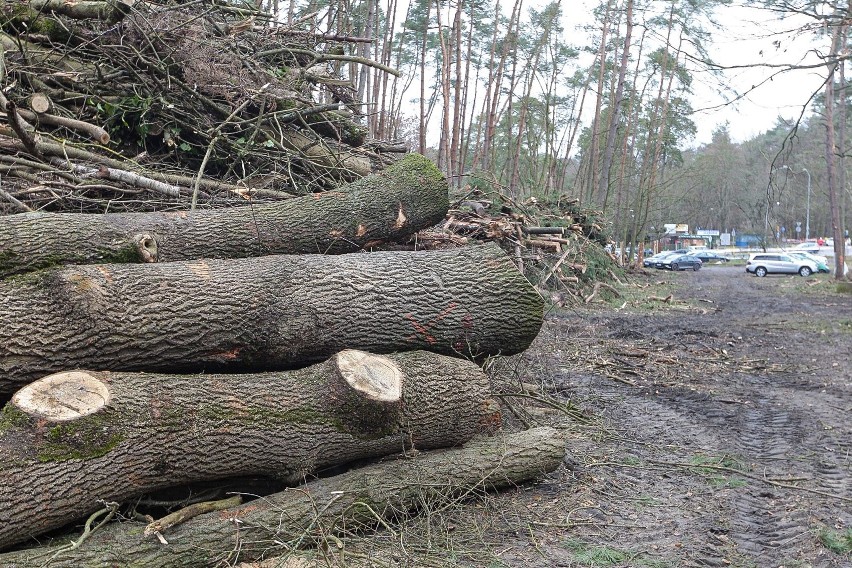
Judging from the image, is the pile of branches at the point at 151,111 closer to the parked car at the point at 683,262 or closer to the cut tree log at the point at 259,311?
the cut tree log at the point at 259,311

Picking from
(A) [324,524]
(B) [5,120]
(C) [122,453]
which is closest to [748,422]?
(A) [324,524]

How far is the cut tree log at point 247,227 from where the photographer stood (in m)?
4.56

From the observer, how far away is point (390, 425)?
4203mm

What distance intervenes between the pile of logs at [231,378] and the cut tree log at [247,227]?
0.02 metres

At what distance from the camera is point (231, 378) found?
4.09m

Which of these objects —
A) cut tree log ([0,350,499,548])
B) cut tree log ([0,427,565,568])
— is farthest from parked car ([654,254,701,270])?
cut tree log ([0,350,499,548])

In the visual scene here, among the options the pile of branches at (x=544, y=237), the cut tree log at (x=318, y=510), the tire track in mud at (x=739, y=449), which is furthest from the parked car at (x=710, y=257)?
the cut tree log at (x=318, y=510)

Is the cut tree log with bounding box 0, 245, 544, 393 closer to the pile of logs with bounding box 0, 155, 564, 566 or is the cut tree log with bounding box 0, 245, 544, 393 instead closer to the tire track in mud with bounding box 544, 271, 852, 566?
the pile of logs with bounding box 0, 155, 564, 566

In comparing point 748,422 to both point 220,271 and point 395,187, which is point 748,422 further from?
point 220,271

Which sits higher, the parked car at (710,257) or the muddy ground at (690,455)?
the parked car at (710,257)

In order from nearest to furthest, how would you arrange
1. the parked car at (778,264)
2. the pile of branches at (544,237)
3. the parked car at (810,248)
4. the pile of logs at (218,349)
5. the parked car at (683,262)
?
the pile of logs at (218,349) < the pile of branches at (544,237) < the parked car at (778,264) < the parked car at (683,262) < the parked car at (810,248)

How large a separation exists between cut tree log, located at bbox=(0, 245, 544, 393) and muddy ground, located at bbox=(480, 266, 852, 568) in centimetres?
125

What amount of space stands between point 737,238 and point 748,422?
70459 millimetres

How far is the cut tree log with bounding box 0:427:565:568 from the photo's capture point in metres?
3.37
